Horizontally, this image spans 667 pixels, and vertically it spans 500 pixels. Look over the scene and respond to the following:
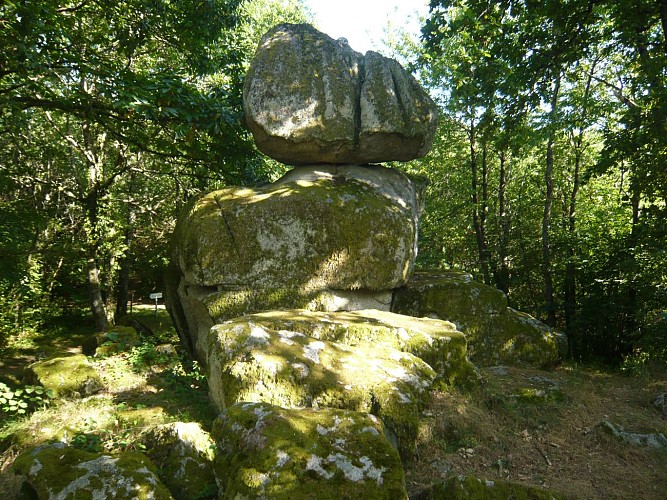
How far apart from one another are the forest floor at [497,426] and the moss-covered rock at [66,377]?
248mm

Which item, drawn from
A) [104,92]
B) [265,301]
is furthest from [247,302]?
[104,92]

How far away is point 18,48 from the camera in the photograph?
6.32m

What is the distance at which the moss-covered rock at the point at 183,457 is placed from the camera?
12.8ft

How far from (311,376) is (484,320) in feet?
15.7

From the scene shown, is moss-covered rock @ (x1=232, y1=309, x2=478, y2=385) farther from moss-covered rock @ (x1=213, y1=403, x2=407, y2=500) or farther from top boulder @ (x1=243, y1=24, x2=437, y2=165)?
top boulder @ (x1=243, y1=24, x2=437, y2=165)

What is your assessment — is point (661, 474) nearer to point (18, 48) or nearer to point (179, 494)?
point (179, 494)

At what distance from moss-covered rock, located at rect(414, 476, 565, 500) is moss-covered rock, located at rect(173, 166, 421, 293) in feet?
14.3

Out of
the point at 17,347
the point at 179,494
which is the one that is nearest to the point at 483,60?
the point at 179,494

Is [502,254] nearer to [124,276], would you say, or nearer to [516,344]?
[516,344]

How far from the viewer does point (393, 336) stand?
599 centimetres

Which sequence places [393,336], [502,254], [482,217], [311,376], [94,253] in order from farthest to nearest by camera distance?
[482,217] < [502,254] < [94,253] < [393,336] < [311,376]

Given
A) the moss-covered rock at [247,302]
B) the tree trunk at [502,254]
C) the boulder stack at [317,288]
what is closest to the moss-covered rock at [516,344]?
the boulder stack at [317,288]

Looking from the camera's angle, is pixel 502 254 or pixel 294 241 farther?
pixel 502 254

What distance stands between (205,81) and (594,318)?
15.2 meters
